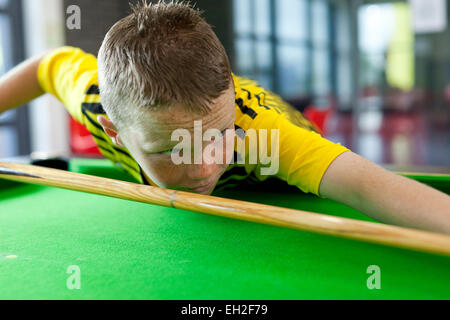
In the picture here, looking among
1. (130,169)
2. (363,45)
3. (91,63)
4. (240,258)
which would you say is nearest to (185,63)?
(240,258)

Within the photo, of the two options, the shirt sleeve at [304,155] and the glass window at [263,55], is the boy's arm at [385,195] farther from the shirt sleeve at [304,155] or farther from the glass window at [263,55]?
the glass window at [263,55]

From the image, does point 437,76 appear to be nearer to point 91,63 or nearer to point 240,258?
point 91,63

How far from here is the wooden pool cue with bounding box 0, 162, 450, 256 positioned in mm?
882

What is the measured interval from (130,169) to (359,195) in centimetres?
96

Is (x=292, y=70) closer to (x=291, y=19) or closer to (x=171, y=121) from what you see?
(x=291, y=19)

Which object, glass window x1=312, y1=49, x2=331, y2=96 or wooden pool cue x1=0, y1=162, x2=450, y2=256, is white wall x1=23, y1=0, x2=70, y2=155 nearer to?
glass window x1=312, y1=49, x2=331, y2=96

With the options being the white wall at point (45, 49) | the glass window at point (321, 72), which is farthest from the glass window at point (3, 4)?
the glass window at point (321, 72)

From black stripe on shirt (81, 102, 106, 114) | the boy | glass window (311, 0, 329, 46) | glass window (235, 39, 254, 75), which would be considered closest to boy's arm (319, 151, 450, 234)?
the boy

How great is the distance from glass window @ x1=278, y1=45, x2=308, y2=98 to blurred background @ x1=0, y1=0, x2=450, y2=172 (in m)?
0.02

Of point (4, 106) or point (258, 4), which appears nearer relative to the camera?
point (4, 106)

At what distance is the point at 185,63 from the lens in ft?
3.58

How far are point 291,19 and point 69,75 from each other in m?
6.96

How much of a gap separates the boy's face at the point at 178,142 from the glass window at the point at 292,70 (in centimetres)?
697

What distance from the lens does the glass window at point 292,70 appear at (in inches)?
321
